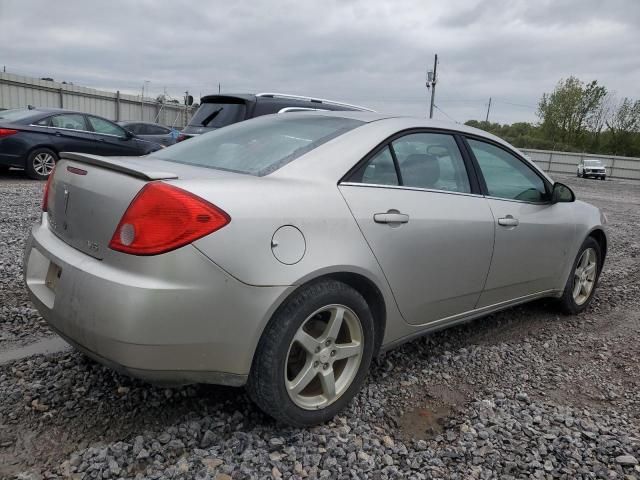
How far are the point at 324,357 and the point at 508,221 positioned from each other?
1585 mm

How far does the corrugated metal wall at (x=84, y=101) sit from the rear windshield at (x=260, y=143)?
21.2m

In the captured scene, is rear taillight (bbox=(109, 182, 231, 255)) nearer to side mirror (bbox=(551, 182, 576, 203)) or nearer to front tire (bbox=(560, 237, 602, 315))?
side mirror (bbox=(551, 182, 576, 203))

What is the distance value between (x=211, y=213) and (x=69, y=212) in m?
0.77

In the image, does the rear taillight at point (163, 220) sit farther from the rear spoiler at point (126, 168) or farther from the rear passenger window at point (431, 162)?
the rear passenger window at point (431, 162)

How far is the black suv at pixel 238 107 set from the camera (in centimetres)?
771

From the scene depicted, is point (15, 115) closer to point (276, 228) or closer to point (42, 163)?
point (42, 163)

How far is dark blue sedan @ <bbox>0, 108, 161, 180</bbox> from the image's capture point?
9.28m

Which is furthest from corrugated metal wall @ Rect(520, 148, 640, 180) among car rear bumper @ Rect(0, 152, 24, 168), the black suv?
car rear bumper @ Rect(0, 152, 24, 168)

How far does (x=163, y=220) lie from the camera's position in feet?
6.48

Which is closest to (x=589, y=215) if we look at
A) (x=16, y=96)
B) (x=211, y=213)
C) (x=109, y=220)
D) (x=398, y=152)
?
(x=398, y=152)

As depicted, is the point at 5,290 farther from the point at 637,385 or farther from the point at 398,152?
the point at 637,385

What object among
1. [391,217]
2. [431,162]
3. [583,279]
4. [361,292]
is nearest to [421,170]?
[431,162]

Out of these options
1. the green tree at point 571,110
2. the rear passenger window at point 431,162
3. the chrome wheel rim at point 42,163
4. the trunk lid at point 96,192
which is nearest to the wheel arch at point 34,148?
the chrome wheel rim at point 42,163

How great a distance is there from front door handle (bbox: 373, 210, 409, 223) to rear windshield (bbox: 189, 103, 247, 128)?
5.51m
